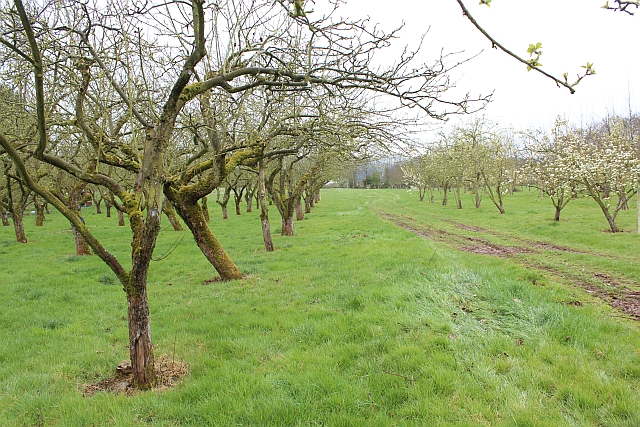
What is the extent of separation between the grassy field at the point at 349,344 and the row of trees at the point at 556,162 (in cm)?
341

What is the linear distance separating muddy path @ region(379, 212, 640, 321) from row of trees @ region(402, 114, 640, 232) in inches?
155

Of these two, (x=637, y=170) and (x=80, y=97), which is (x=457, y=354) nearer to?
(x=80, y=97)

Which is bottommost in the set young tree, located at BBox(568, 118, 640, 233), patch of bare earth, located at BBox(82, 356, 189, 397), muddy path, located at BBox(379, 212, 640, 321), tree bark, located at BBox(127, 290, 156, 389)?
muddy path, located at BBox(379, 212, 640, 321)

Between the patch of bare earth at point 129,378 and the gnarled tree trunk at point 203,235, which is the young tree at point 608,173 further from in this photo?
the patch of bare earth at point 129,378

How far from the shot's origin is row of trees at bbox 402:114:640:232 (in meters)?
16.7

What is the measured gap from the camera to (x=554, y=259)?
1150 cm

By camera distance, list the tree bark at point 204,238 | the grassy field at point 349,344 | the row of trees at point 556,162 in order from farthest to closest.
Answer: the row of trees at point 556,162, the tree bark at point 204,238, the grassy field at point 349,344

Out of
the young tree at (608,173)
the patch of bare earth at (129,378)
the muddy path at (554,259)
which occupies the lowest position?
the muddy path at (554,259)

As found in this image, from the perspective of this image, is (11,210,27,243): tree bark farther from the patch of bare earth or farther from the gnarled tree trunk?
the patch of bare earth

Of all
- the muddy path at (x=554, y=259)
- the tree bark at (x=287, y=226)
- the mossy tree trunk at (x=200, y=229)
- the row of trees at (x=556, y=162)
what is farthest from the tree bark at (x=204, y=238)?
the tree bark at (x=287, y=226)

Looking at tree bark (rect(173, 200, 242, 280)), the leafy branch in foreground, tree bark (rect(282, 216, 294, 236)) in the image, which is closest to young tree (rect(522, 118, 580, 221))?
tree bark (rect(282, 216, 294, 236))

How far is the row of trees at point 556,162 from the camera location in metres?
16.7

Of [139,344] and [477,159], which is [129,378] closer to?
[139,344]

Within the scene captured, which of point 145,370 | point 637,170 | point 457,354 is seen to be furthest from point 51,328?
point 637,170
